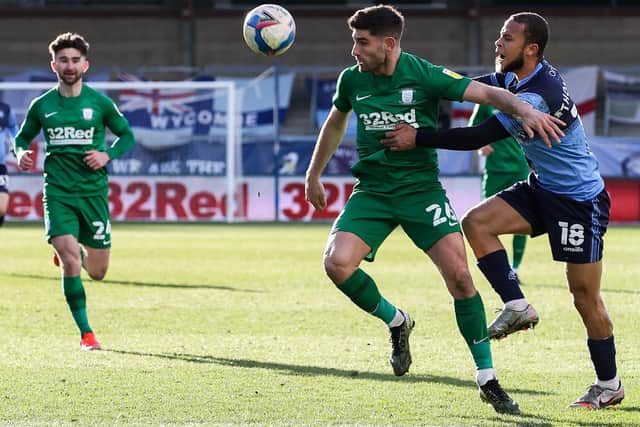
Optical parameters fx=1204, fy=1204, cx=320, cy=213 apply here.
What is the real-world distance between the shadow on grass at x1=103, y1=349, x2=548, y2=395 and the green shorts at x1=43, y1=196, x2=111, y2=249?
1.06m

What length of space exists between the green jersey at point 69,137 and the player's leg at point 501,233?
339cm

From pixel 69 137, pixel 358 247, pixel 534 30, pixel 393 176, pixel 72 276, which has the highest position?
pixel 534 30

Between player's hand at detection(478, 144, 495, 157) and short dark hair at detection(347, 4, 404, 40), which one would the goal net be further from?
short dark hair at detection(347, 4, 404, 40)

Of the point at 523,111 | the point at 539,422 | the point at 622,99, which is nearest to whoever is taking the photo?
the point at 539,422

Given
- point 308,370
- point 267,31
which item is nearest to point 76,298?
point 308,370

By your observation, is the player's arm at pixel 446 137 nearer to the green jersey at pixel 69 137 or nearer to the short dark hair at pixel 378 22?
the short dark hair at pixel 378 22

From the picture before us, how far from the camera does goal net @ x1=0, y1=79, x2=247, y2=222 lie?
25844 millimetres

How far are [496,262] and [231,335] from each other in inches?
120

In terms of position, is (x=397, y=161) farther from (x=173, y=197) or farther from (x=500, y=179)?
(x=173, y=197)

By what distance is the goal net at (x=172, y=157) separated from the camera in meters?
25.8

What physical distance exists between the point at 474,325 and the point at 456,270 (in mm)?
302

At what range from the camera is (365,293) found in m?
6.79

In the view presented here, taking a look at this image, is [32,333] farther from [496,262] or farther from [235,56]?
[235,56]

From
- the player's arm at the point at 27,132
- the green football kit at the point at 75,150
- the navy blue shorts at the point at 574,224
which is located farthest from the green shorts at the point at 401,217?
the player's arm at the point at 27,132
